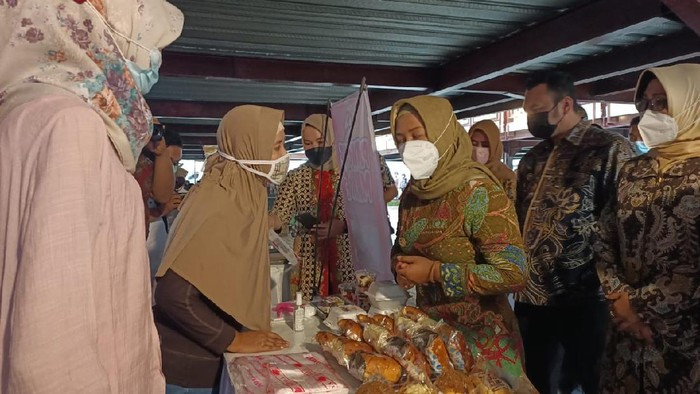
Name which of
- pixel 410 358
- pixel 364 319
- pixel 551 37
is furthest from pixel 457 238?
pixel 551 37

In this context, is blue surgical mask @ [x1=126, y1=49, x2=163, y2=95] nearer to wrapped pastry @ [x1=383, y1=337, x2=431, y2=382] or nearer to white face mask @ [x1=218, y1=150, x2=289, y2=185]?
white face mask @ [x1=218, y1=150, x2=289, y2=185]

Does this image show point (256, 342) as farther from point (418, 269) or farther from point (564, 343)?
point (564, 343)

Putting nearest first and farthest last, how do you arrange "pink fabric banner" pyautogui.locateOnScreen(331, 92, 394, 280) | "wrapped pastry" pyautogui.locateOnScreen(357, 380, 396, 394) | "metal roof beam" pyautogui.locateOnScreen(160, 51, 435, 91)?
"wrapped pastry" pyautogui.locateOnScreen(357, 380, 396, 394)
"pink fabric banner" pyautogui.locateOnScreen(331, 92, 394, 280)
"metal roof beam" pyautogui.locateOnScreen(160, 51, 435, 91)

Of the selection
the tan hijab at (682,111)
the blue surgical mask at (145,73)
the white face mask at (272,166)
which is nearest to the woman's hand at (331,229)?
the white face mask at (272,166)

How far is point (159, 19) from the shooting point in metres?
1.11

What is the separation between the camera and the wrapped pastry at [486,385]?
3.75ft

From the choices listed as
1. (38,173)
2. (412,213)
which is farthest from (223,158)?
(38,173)

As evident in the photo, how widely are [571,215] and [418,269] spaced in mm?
919

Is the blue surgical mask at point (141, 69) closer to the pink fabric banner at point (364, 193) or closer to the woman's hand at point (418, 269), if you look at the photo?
the woman's hand at point (418, 269)

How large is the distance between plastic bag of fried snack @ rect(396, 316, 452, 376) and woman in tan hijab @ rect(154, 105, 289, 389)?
45cm

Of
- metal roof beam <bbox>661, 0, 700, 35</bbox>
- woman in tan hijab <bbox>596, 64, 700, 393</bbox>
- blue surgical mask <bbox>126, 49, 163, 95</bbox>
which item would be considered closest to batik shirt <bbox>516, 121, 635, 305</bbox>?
woman in tan hijab <bbox>596, 64, 700, 393</bbox>

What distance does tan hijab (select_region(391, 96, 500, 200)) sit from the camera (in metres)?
1.72

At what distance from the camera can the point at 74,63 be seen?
870 millimetres

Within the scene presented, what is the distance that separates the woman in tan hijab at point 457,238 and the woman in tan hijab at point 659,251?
41 centimetres
